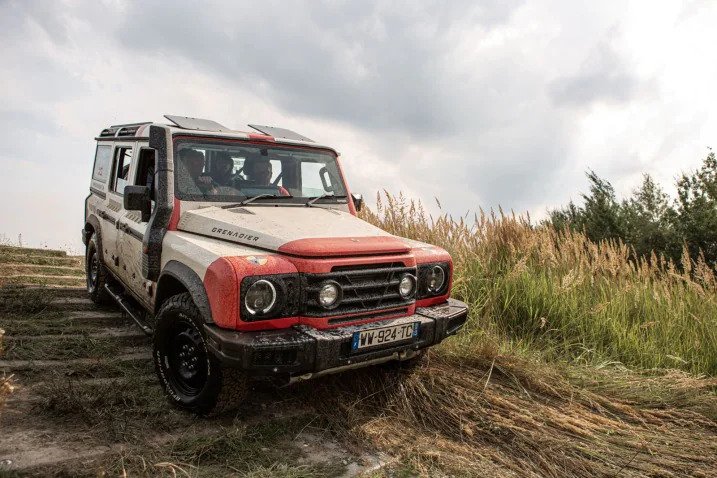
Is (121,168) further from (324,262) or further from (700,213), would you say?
(700,213)

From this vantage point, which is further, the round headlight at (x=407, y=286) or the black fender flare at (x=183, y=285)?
the round headlight at (x=407, y=286)

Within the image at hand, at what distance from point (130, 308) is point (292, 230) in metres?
2.93

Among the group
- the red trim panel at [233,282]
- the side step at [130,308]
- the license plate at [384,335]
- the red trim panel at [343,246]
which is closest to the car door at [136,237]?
the side step at [130,308]

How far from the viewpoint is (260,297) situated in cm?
343

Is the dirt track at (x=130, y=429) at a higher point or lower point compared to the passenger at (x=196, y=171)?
lower

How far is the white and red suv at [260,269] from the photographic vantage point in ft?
11.2

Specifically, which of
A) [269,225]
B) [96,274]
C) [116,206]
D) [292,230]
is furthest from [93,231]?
[292,230]

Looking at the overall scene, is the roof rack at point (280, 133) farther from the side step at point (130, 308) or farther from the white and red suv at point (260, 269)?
the side step at point (130, 308)

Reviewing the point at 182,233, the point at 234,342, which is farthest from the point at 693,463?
the point at 182,233

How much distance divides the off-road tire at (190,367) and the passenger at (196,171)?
972 millimetres

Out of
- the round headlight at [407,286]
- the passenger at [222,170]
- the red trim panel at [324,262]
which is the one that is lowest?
the round headlight at [407,286]

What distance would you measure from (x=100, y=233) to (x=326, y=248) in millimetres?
4210

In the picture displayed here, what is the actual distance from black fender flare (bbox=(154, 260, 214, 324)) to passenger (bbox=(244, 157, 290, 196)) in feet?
3.42

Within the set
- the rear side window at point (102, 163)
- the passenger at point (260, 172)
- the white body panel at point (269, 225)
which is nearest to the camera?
the white body panel at point (269, 225)
